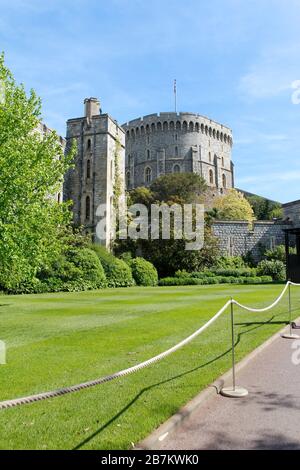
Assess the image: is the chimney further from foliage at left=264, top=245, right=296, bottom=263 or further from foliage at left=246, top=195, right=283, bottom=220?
foliage at left=246, top=195, right=283, bottom=220

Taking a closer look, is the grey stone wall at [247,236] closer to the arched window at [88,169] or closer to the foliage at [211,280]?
the foliage at [211,280]

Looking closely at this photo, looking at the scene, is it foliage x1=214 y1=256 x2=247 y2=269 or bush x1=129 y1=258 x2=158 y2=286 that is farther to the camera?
foliage x1=214 y1=256 x2=247 y2=269

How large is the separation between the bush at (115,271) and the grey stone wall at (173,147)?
5148cm

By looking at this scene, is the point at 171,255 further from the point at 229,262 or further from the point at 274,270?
the point at 274,270

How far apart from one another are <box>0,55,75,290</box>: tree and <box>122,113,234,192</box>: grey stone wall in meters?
63.9

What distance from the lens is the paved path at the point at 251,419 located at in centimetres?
389

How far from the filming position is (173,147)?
7912 centimetres

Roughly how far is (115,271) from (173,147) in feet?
179

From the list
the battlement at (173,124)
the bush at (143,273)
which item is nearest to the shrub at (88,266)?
the bush at (143,273)

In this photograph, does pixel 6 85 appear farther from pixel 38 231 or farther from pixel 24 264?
pixel 24 264

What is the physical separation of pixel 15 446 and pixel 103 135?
37.2 metres

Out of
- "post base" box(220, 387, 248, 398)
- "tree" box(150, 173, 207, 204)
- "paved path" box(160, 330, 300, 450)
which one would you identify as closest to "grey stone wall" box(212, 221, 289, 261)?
"tree" box(150, 173, 207, 204)

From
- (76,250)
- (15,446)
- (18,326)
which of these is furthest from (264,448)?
(76,250)

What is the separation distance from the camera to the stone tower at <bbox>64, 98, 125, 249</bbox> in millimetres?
38500
